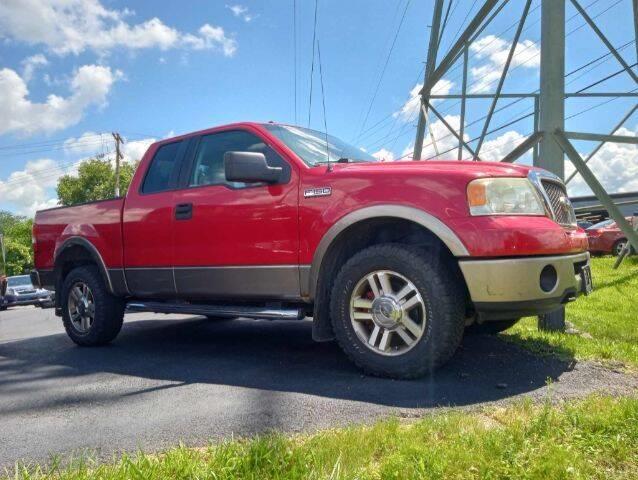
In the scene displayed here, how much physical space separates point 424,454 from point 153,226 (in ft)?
11.3

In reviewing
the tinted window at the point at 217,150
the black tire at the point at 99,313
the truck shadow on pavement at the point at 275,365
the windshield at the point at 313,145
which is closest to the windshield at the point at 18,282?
the truck shadow on pavement at the point at 275,365

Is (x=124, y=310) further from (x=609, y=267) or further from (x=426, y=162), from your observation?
(x=609, y=267)

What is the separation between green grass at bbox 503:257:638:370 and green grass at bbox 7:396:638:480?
173 centimetres

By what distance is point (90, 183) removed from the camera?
51.7 m

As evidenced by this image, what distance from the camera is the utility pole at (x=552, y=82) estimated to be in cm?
596

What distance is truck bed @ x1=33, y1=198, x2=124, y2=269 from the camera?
516cm

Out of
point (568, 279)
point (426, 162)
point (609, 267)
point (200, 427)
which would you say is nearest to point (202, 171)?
point (426, 162)

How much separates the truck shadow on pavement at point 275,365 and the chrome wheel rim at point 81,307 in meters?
0.24

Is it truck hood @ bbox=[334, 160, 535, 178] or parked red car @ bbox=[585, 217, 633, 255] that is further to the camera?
parked red car @ bbox=[585, 217, 633, 255]

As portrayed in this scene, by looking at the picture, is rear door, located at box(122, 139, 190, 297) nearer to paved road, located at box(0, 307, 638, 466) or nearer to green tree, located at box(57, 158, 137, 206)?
paved road, located at box(0, 307, 638, 466)

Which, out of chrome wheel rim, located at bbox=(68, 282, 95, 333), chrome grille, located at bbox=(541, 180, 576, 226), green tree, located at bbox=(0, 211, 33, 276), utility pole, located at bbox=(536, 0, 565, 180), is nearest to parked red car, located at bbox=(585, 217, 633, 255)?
utility pole, located at bbox=(536, 0, 565, 180)

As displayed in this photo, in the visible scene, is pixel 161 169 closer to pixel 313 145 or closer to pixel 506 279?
pixel 313 145

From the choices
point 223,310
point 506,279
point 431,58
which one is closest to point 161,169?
point 223,310

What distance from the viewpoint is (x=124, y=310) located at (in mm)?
5371
